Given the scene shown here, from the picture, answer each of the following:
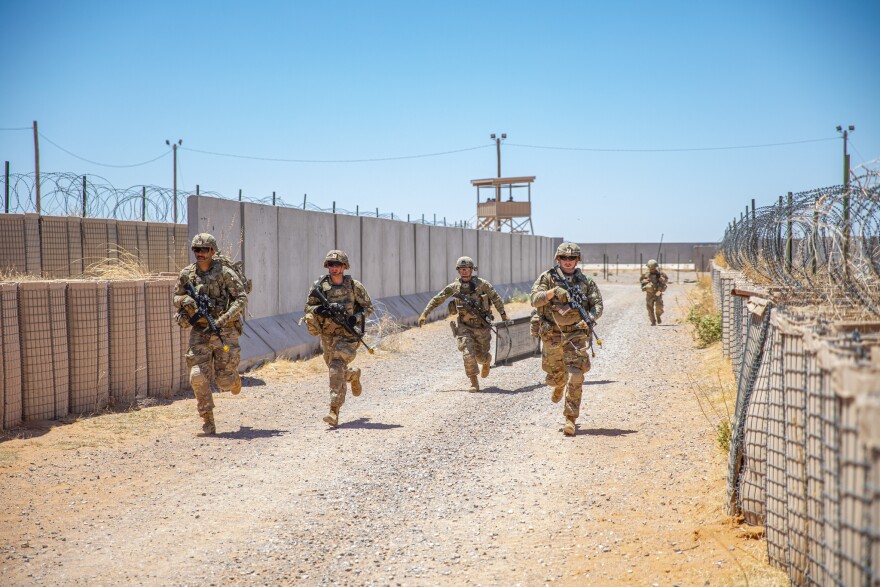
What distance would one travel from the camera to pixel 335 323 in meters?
7.42

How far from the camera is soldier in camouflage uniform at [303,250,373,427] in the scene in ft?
24.2

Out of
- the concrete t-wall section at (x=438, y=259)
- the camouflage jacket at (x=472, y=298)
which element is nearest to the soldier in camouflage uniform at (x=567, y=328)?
the camouflage jacket at (x=472, y=298)

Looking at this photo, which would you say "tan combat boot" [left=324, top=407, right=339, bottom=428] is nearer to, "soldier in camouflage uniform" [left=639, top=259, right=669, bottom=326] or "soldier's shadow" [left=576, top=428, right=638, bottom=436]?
"soldier's shadow" [left=576, top=428, right=638, bottom=436]

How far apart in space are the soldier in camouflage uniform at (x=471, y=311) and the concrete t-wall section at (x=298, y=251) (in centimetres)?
402

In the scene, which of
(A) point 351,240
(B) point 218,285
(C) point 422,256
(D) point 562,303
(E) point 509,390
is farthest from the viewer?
(C) point 422,256

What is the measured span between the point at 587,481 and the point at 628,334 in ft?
35.3

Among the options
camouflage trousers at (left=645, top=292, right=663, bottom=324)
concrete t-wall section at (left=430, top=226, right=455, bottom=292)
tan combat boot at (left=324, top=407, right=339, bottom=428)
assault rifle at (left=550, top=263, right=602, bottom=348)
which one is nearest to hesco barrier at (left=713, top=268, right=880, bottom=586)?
assault rifle at (left=550, top=263, right=602, bottom=348)

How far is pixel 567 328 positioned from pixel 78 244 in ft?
28.3

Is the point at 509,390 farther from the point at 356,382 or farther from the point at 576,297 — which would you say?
the point at 576,297

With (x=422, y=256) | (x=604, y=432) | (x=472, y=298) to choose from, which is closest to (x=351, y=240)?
(x=422, y=256)

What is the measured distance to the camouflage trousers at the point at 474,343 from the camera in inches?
369

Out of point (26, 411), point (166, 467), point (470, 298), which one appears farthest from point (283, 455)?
point (470, 298)

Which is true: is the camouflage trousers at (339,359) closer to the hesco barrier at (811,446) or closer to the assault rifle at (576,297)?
the assault rifle at (576,297)

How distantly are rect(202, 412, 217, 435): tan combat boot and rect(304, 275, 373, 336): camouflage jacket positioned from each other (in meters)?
1.32
